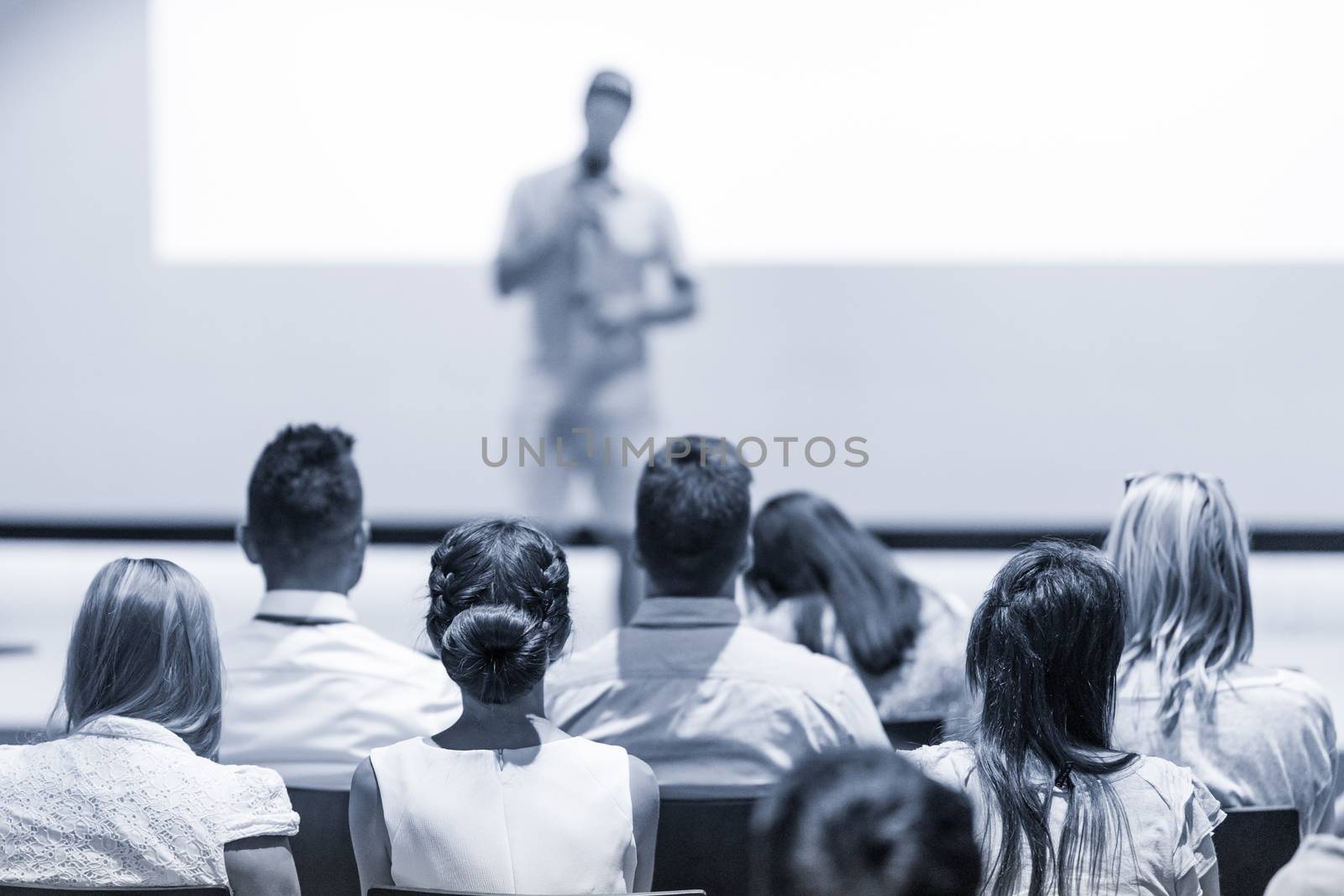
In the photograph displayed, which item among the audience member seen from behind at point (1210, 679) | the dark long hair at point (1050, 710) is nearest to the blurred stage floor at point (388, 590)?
the audience member seen from behind at point (1210, 679)

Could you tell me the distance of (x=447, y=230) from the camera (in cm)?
400

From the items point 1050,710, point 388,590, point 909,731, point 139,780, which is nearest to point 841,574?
point 909,731

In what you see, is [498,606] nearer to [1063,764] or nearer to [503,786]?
[503,786]

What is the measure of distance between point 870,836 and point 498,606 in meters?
0.70

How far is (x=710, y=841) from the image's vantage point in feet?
4.73

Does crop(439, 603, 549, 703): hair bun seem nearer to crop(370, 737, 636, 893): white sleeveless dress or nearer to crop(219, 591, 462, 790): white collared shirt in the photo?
crop(370, 737, 636, 893): white sleeveless dress

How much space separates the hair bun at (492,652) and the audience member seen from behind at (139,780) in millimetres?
246

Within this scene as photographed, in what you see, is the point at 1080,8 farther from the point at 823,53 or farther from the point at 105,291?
the point at 105,291

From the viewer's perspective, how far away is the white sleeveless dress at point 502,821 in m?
1.31

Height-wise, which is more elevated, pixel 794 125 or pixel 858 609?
pixel 794 125

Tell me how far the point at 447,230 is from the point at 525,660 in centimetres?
284

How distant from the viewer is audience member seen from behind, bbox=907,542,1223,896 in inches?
48.2

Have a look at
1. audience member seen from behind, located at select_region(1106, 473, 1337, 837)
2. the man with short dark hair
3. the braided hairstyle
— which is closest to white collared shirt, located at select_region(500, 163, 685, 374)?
the man with short dark hair

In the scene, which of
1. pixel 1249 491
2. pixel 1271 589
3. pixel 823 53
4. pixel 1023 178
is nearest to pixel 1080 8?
pixel 1023 178
